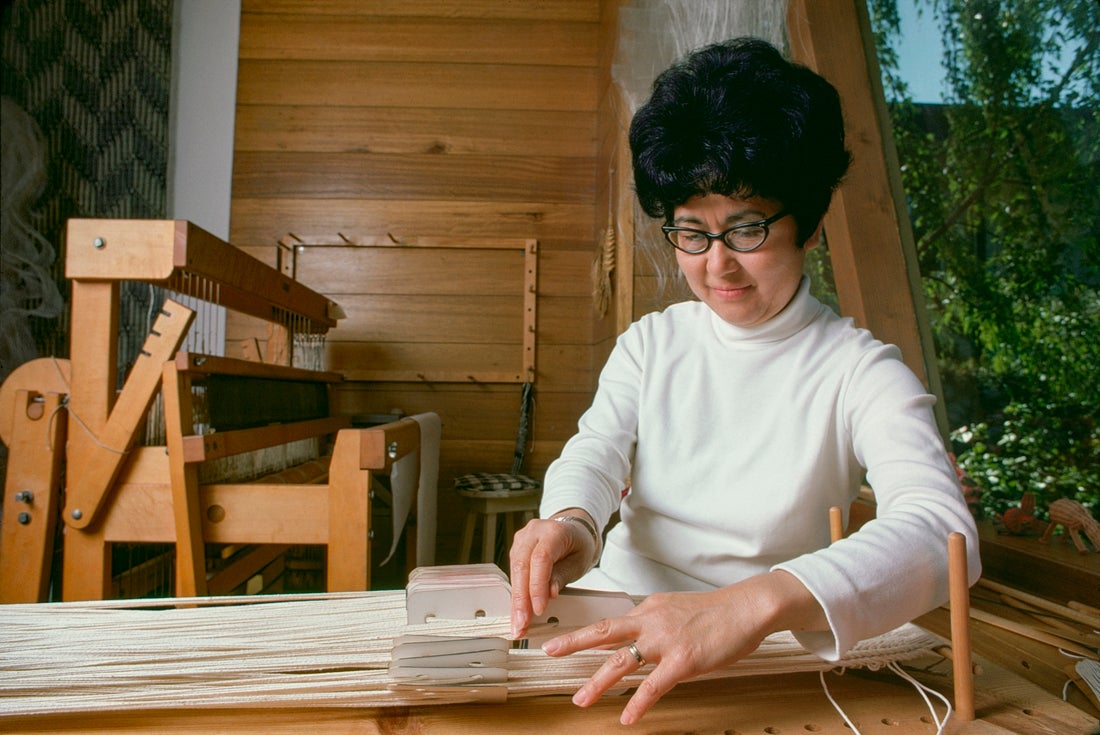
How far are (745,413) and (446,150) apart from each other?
9.76 ft

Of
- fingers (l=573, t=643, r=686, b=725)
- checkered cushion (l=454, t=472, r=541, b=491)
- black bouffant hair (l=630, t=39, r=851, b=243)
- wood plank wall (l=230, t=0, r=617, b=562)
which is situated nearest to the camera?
fingers (l=573, t=643, r=686, b=725)

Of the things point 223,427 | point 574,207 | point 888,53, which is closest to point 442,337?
point 574,207

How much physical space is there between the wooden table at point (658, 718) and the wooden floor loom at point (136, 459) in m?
0.99

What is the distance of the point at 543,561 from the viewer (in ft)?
2.29

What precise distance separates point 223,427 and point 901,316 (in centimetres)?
164

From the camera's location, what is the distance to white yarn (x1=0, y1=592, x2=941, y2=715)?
57 cm

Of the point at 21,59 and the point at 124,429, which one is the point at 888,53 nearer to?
the point at 124,429

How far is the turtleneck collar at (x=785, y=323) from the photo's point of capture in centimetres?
99

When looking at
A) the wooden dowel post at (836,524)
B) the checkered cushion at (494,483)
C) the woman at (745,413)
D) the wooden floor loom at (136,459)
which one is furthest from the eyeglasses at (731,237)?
the checkered cushion at (494,483)

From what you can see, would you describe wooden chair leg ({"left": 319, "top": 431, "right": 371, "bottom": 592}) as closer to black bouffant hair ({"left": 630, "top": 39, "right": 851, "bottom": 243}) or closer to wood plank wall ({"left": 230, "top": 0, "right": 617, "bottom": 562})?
black bouffant hair ({"left": 630, "top": 39, "right": 851, "bottom": 243})

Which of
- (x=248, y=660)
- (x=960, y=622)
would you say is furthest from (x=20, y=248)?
(x=960, y=622)

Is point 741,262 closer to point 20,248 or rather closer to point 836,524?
point 836,524

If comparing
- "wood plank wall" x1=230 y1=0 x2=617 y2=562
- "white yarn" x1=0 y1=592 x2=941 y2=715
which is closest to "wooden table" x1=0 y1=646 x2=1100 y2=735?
"white yarn" x1=0 y1=592 x2=941 y2=715

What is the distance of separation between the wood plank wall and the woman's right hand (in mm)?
2707
